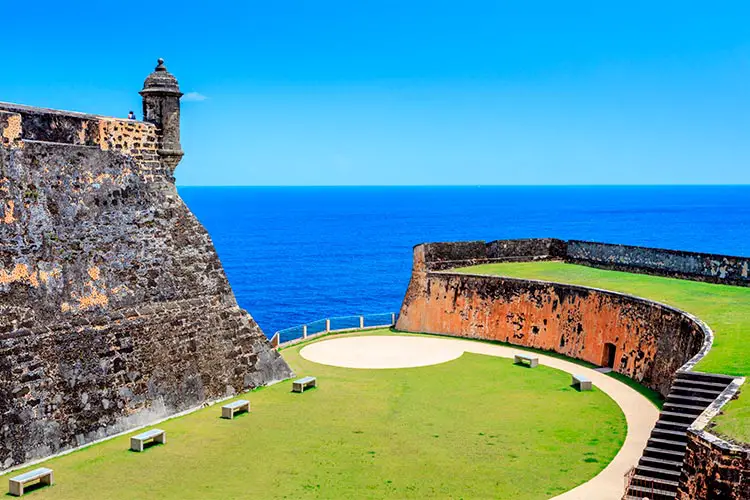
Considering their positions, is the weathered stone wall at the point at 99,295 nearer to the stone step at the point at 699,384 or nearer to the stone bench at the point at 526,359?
the stone bench at the point at 526,359

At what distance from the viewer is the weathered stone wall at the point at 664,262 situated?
31711 mm

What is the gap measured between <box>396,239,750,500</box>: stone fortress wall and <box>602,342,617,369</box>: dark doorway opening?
0.04 meters

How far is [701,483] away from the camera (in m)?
14.5

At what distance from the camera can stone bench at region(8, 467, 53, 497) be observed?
58.3 ft

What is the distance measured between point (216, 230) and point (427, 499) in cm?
13681

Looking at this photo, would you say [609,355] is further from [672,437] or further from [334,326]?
[334,326]

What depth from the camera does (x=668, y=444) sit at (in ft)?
58.4

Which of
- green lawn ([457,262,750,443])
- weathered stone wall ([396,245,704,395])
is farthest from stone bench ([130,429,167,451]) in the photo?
weathered stone wall ([396,245,704,395])

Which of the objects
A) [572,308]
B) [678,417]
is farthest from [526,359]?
[678,417]

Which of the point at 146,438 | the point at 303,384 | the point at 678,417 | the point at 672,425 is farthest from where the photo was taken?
the point at 303,384

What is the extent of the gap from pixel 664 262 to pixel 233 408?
67.8 feet

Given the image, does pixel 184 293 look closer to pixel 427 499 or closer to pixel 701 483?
pixel 427 499

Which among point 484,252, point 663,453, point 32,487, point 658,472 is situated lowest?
point 32,487

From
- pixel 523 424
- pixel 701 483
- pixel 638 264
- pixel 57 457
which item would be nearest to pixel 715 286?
pixel 638 264
